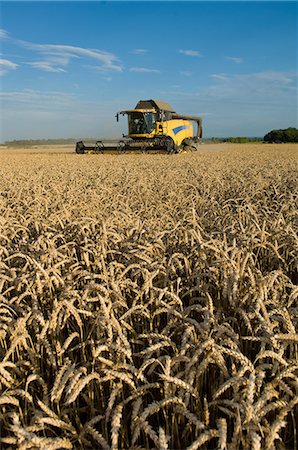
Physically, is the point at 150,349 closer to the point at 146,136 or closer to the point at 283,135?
the point at 146,136

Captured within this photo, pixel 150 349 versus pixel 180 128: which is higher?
pixel 180 128

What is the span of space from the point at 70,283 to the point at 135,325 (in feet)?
1.73

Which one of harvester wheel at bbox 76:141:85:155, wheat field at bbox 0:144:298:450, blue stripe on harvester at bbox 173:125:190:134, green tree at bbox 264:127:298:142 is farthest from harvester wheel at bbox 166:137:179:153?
green tree at bbox 264:127:298:142

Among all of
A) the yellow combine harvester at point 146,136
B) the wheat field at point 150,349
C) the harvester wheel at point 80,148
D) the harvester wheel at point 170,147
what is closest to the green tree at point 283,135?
the yellow combine harvester at point 146,136

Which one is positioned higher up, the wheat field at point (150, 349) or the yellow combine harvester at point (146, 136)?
the yellow combine harvester at point (146, 136)

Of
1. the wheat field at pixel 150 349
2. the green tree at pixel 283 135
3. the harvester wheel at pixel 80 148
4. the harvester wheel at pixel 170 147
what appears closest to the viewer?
the wheat field at pixel 150 349

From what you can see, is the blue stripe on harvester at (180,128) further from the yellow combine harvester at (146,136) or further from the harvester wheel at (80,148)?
the harvester wheel at (80,148)

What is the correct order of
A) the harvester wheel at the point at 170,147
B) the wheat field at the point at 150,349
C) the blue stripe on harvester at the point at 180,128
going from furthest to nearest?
1. the blue stripe on harvester at the point at 180,128
2. the harvester wheel at the point at 170,147
3. the wheat field at the point at 150,349

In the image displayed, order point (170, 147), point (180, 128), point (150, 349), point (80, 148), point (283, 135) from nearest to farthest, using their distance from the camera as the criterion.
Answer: point (150, 349) → point (170, 147) → point (80, 148) → point (180, 128) → point (283, 135)

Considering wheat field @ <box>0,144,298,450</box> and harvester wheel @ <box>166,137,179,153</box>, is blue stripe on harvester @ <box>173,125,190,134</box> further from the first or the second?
wheat field @ <box>0,144,298,450</box>

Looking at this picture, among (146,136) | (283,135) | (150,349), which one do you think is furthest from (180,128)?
(283,135)

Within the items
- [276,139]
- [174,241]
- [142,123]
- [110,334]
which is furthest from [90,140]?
[276,139]

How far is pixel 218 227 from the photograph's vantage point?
16.0 ft

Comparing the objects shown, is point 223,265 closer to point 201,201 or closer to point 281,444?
point 281,444
